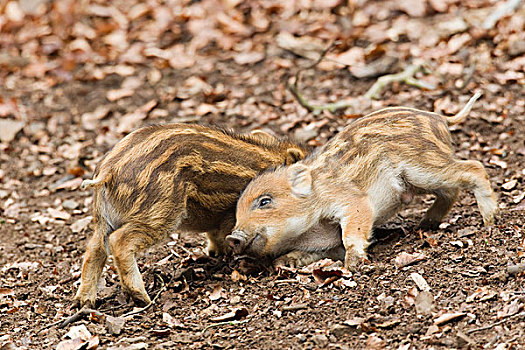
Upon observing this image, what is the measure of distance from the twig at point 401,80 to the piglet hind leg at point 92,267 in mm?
3933

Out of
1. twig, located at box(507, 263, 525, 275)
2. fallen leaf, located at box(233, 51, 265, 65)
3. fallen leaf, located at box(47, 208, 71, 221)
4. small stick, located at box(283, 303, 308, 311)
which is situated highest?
twig, located at box(507, 263, 525, 275)

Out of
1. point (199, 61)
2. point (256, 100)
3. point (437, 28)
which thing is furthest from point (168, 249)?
point (437, 28)

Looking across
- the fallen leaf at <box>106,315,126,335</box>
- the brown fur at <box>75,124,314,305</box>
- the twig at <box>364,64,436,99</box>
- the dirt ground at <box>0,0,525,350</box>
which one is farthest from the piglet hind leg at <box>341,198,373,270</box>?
the twig at <box>364,64,436,99</box>

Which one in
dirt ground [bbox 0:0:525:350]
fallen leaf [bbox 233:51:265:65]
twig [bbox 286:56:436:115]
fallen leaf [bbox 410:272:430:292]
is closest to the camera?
dirt ground [bbox 0:0:525:350]

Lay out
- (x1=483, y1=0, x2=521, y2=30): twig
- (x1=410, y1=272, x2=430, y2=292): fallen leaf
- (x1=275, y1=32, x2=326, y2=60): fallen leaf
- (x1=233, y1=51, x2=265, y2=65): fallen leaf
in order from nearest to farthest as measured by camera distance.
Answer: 1. (x1=410, y1=272, x2=430, y2=292): fallen leaf
2. (x1=483, y1=0, x2=521, y2=30): twig
3. (x1=275, y1=32, x2=326, y2=60): fallen leaf
4. (x1=233, y1=51, x2=265, y2=65): fallen leaf

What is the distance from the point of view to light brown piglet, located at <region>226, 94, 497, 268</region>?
5527 millimetres

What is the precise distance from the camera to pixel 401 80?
8.44m

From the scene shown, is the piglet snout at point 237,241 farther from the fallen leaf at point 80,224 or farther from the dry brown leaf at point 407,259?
the fallen leaf at point 80,224

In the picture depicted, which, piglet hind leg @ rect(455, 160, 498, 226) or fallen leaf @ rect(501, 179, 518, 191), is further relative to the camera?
fallen leaf @ rect(501, 179, 518, 191)

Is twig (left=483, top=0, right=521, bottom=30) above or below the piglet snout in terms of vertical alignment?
below

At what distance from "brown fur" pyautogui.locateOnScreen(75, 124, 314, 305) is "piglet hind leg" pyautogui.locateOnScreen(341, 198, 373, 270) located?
0.84 meters

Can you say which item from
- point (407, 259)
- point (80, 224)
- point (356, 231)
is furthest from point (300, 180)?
point (80, 224)

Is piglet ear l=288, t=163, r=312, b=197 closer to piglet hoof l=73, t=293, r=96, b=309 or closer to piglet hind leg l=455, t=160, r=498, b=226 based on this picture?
piglet hind leg l=455, t=160, r=498, b=226

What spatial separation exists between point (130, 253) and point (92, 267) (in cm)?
46
